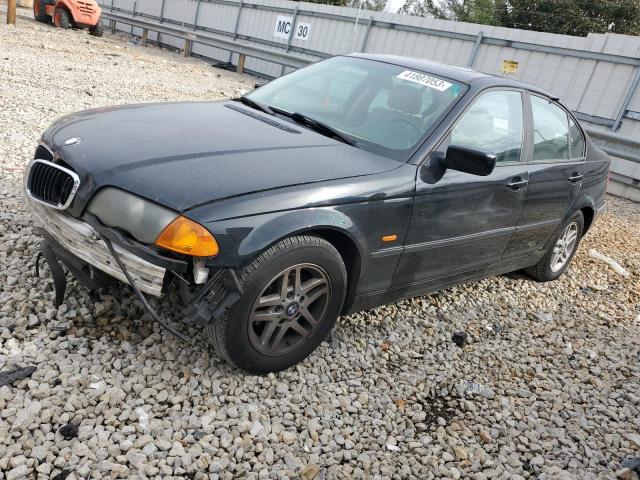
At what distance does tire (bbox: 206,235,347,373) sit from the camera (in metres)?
2.43

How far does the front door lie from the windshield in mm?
200

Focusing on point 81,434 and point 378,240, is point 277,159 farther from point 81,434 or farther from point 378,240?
point 81,434

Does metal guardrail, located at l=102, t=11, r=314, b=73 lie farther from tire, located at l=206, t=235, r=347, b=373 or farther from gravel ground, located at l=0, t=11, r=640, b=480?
tire, located at l=206, t=235, r=347, b=373

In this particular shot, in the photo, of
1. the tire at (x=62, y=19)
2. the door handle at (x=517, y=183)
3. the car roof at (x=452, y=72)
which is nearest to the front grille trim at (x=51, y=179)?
the car roof at (x=452, y=72)

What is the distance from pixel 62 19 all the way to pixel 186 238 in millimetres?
19406

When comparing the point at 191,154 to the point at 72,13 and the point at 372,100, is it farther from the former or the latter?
the point at 72,13

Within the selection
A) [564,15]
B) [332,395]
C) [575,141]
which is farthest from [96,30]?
[564,15]

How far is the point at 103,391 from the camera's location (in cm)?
245

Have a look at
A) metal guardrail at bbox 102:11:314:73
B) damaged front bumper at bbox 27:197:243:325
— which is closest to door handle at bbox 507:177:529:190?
damaged front bumper at bbox 27:197:243:325

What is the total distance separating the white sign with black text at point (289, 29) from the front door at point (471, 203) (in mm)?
13363

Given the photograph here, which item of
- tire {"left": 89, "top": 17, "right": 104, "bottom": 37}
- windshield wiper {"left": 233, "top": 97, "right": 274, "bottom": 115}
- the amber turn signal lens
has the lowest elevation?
tire {"left": 89, "top": 17, "right": 104, "bottom": 37}

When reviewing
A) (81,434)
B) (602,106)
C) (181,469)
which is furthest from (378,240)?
(602,106)

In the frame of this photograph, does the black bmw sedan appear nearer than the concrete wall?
Yes

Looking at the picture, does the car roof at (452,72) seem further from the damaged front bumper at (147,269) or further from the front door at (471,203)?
the damaged front bumper at (147,269)
